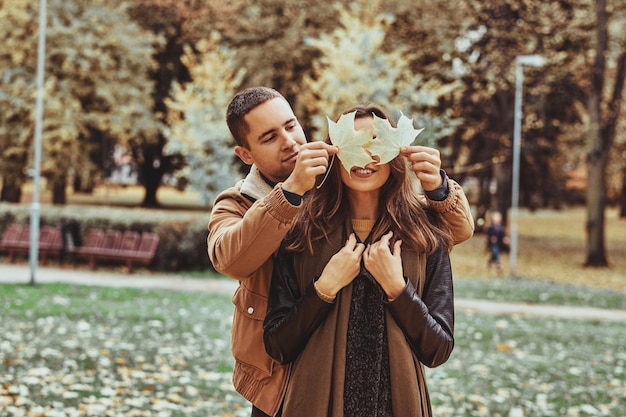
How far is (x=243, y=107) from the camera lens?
8.94ft

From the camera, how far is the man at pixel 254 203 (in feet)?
8.21

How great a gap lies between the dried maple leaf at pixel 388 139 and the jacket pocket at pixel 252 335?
2.27 feet

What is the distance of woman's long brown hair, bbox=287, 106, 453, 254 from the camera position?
256cm

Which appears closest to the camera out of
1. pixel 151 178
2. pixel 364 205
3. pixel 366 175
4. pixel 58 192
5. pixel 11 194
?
pixel 366 175

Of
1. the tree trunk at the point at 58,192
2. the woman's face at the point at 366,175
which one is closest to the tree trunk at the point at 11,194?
the tree trunk at the point at 58,192

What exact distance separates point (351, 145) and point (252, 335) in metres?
0.79

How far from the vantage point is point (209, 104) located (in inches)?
976

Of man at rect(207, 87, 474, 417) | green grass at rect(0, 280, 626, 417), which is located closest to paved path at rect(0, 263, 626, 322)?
green grass at rect(0, 280, 626, 417)

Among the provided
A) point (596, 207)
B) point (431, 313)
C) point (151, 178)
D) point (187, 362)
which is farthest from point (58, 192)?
point (431, 313)

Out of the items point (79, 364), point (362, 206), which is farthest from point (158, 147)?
point (362, 206)

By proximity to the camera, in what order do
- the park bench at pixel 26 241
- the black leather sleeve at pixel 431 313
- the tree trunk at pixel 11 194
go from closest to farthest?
the black leather sleeve at pixel 431 313 → the park bench at pixel 26 241 → the tree trunk at pixel 11 194

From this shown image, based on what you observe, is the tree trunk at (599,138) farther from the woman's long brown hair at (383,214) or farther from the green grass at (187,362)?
the woman's long brown hair at (383,214)

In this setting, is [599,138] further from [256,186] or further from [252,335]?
[252,335]

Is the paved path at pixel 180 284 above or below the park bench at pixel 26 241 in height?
below
